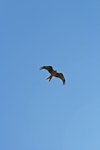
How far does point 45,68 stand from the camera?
145 metres

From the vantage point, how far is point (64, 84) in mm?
145750

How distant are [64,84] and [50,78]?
108 inches

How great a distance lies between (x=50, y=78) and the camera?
146 m

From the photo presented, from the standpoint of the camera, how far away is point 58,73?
482 ft

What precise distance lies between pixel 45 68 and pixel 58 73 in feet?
11.0

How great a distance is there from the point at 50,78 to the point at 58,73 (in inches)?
77.7

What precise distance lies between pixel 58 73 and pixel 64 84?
2563 mm
